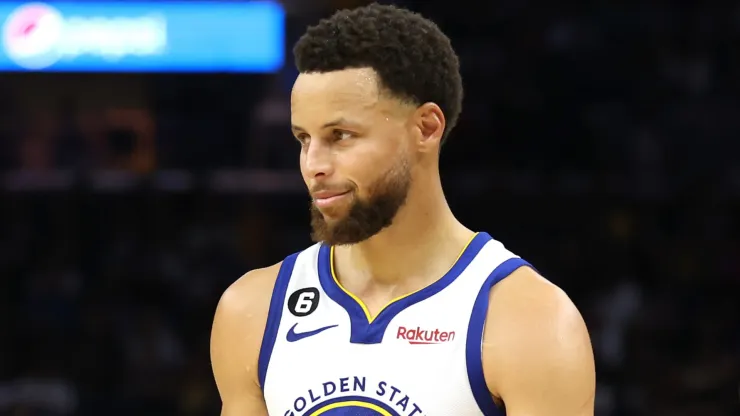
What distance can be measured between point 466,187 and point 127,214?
2230mm

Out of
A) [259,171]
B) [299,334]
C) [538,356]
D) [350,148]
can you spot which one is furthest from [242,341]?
[259,171]

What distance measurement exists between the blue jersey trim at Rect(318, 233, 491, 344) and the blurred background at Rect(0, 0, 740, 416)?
15.0 ft

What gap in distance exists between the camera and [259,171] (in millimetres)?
7059

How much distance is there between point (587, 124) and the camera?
7309 mm

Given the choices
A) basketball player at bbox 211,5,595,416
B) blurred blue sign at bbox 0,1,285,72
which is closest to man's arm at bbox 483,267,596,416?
basketball player at bbox 211,5,595,416

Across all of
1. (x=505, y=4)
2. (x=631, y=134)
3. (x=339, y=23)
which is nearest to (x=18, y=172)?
(x=505, y=4)

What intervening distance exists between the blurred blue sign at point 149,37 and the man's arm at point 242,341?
4.74 m

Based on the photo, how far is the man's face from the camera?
208cm

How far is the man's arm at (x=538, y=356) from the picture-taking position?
6.61 feet

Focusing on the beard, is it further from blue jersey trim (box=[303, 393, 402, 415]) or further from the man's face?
blue jersey trim (box=[303, 393, 402, 415])

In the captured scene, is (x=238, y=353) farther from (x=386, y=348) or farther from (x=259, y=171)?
(x=259, y=171)

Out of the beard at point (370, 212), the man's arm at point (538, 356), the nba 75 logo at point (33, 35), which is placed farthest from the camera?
the nba 75 logo at point (33, 35)

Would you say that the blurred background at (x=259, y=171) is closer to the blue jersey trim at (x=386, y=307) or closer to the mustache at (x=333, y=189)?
the blue jersey trim at (x=386, y=307)

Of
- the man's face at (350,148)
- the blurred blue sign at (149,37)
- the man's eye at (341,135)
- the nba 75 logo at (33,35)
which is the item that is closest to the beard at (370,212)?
the man's face at (350,148)
